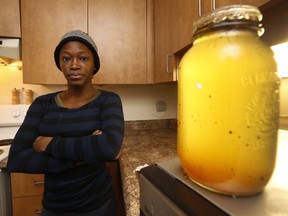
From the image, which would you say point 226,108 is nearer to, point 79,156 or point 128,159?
point 79,156

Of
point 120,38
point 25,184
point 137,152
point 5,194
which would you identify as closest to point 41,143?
point 137,152

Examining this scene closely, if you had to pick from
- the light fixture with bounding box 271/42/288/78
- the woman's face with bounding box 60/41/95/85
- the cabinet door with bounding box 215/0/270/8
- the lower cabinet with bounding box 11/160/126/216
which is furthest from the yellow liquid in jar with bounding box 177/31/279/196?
the lower cabinet with bounding box 11/160/126/216

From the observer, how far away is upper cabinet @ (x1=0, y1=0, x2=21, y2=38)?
52.4 inches

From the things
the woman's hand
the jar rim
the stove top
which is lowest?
the woman's hand

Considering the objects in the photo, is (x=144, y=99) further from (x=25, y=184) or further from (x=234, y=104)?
(x=234, y=104)

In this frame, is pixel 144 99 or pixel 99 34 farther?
pixel 144 99

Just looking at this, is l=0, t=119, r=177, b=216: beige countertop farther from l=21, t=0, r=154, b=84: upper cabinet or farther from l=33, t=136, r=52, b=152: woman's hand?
l=21, t=0, r=154, b=84: upper cabinet

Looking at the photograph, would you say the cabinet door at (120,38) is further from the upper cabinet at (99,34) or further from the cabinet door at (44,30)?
the cabinet door at (44,30)

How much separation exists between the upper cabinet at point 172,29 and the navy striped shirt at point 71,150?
515 mm

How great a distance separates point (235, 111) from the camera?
0.23 m

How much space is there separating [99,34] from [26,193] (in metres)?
1.26

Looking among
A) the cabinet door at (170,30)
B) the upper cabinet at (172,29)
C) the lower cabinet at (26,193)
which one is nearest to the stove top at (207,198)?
the upper cabinet at (172,29)

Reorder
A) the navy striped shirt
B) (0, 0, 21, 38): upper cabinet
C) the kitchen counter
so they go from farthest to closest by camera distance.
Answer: (0, 0, 21, 38): upper cabinet < the navy striped shirt < the kitchen counter

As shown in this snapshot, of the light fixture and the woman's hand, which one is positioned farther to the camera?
the woman's hand
